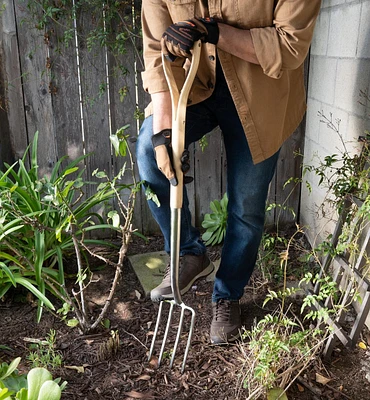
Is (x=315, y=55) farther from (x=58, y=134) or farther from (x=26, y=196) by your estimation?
(x=26, y=196)

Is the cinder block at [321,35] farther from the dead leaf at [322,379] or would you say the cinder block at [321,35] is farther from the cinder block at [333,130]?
the dead leaf at [322,379]

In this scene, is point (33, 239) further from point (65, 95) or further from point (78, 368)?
point (65, 95)

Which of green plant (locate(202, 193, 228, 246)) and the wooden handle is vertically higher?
the wooden handle

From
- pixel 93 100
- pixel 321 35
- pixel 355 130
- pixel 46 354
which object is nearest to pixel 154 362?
pixel 46 354

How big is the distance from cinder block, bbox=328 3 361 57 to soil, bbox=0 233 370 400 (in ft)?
4.24

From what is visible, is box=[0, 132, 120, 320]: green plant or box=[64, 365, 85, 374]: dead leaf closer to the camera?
box=[64, 365, 85, 374]: dead leaf

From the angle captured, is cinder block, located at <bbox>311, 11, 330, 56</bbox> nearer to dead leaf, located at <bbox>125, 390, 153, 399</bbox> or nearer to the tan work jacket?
the tan work jacket

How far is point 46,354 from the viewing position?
2.00 meters

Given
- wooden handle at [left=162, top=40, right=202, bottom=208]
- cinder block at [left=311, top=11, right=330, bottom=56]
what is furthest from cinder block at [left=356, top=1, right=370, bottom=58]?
wooden handle at [left=162, top=40, right=202, bottom=208]

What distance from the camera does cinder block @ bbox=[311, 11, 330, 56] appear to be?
2.59m

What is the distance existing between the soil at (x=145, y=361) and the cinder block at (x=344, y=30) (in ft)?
4.24

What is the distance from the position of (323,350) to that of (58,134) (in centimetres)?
203

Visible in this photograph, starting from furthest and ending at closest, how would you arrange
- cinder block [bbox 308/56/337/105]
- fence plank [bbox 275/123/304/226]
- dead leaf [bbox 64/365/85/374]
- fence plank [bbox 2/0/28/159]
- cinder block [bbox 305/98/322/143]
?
fence plank [bbox 275/123/304/226]
cinder block [bbox 305/98/322/143]
fence plank [bbox 2/0/28/159]
cinder block [bbox 308/56/337/105]
dead leaf [bbox 64/365/85/374]

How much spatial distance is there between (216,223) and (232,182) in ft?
3.63
